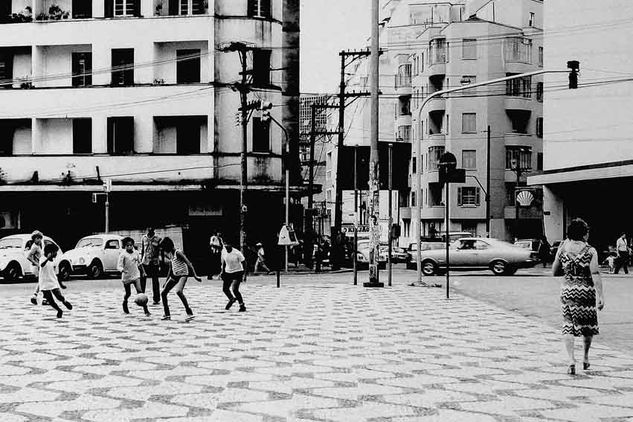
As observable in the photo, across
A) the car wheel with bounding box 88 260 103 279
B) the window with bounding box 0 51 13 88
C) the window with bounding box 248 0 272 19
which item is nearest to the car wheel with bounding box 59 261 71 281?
the car wheel with bounding box 88 260 103 279

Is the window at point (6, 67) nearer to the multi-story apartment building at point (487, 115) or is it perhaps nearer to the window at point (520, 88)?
the multi-story apartment building at point (487, 115)

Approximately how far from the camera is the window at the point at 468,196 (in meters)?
67.1

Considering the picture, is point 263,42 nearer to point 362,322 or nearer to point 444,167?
point 444,167

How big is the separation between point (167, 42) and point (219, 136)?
16.8 feet

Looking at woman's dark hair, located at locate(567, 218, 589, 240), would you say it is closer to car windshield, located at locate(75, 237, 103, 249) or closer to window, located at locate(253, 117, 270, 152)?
car windshield, located at locate(75, 237, 103, 249)

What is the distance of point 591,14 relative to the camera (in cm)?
4784

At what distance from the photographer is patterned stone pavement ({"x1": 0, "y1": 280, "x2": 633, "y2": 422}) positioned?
802cm

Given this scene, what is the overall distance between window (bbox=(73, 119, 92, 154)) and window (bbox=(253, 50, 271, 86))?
316 inches

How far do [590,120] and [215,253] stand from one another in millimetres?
24285

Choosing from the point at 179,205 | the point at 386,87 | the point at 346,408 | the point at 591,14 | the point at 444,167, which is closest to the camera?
the point at 346,408

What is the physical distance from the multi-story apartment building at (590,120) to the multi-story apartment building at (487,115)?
13.9 metres

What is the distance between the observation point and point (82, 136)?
4169cm

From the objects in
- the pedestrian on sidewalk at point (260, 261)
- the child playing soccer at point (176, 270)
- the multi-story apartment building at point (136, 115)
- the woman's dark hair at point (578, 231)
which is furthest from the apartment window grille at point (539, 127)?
the woman's dark hair at point (578, 231)

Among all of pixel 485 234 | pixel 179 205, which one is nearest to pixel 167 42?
pixel 179 205
